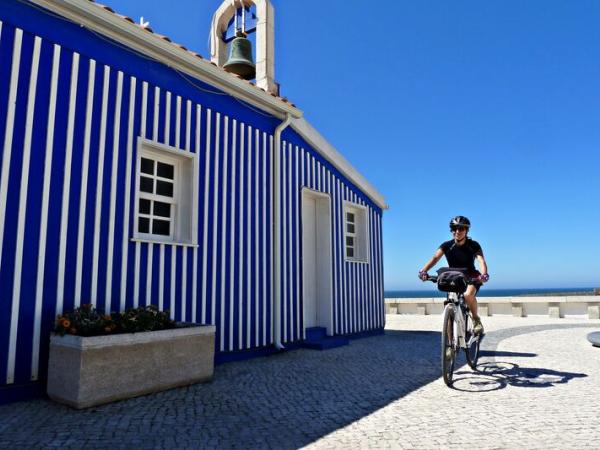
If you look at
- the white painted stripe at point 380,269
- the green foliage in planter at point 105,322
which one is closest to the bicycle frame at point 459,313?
the green foliage in planter at point 105,322

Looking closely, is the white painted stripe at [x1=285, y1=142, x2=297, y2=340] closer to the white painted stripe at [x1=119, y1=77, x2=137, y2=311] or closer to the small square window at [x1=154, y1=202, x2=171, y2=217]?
the small square window at [x1=154, y1=202, x2=171, y2=217]

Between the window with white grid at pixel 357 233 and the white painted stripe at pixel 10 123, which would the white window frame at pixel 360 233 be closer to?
the window with white grid at pixel 357 233

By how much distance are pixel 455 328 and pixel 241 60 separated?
5911 millimetres

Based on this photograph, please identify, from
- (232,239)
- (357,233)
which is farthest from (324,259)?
(232,239)

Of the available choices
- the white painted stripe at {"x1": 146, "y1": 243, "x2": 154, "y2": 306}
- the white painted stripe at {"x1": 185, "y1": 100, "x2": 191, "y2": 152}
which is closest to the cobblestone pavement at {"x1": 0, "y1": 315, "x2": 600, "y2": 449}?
the white painted stripe at {"x1": 146, "y1": 243, "x2": 154, "y2": 306}

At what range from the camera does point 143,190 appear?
18.2 feet

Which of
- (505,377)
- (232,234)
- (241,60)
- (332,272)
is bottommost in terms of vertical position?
(505,377)

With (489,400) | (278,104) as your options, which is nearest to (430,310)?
(278,104)

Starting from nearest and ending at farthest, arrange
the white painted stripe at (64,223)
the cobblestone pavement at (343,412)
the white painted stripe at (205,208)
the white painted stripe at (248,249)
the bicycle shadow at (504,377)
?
1. the cobblestone pavement at (343,412)
2. the white painted stripe at (64,223)
3. the bicycle shadow at (504,377)
4. the white painted stripe at (205,208)
5. the white painted stripe at (248,249)

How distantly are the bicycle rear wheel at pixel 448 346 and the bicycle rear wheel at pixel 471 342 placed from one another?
1.42ft

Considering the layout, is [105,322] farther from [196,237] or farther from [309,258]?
[309,258]

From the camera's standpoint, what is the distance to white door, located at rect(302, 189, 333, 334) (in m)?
8.49

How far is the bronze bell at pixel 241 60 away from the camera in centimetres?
830

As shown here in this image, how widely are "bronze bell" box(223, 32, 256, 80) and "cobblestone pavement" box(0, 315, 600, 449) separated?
5.10m
